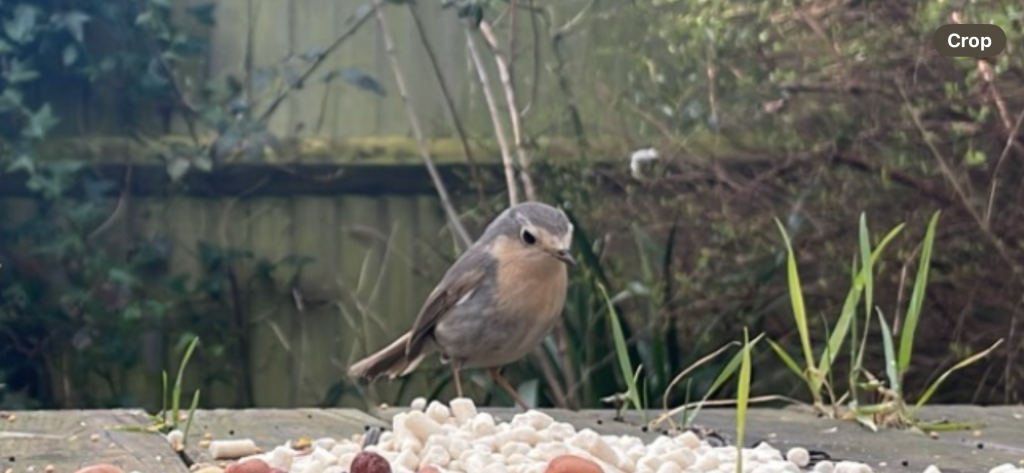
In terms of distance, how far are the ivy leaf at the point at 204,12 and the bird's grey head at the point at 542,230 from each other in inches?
77.2

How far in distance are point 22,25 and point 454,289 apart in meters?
2.05

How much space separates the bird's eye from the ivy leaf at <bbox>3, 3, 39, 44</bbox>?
82.8 inches

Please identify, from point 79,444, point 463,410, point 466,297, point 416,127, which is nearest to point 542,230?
point 466,297

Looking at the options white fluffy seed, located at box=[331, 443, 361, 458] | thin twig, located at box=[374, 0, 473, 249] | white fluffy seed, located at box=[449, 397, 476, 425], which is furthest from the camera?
thin twig, located at box=[374, 0, 473, 249]

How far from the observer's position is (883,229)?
4.36 meters

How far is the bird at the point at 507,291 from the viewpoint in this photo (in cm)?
269

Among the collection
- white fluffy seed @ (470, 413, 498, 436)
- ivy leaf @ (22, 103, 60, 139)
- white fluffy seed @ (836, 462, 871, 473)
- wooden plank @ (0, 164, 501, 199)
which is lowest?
white fluffy seed @ (836, 462, 871, 473)

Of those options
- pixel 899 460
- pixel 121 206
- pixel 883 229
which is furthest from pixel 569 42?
pixel 899 460

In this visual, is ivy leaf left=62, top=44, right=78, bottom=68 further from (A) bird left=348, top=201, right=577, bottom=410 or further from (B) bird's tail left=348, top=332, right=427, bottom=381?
(A) bird left=348, top=201, right=577, bottom=410

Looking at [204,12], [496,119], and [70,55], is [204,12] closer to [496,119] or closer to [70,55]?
[70,55]

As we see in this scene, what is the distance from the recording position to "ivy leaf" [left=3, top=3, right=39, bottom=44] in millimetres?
4336

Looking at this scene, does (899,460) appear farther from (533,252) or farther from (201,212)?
(201,212)

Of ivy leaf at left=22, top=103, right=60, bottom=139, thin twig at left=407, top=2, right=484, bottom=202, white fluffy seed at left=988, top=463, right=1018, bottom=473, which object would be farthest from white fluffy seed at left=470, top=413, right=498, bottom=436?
ivy leaf at left=22, top=103, right=60, bottom=139

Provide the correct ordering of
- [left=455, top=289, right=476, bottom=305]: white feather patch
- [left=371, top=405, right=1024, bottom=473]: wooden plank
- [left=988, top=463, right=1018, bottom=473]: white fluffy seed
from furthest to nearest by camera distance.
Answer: [left=455, top=289, right=476, bottom=305]: white feather patch → [left=371, top=405, right=1024, bottom=473]: wooden plank → [left=988, top=463, right=1018, bottom=473]: white fluffy seed
